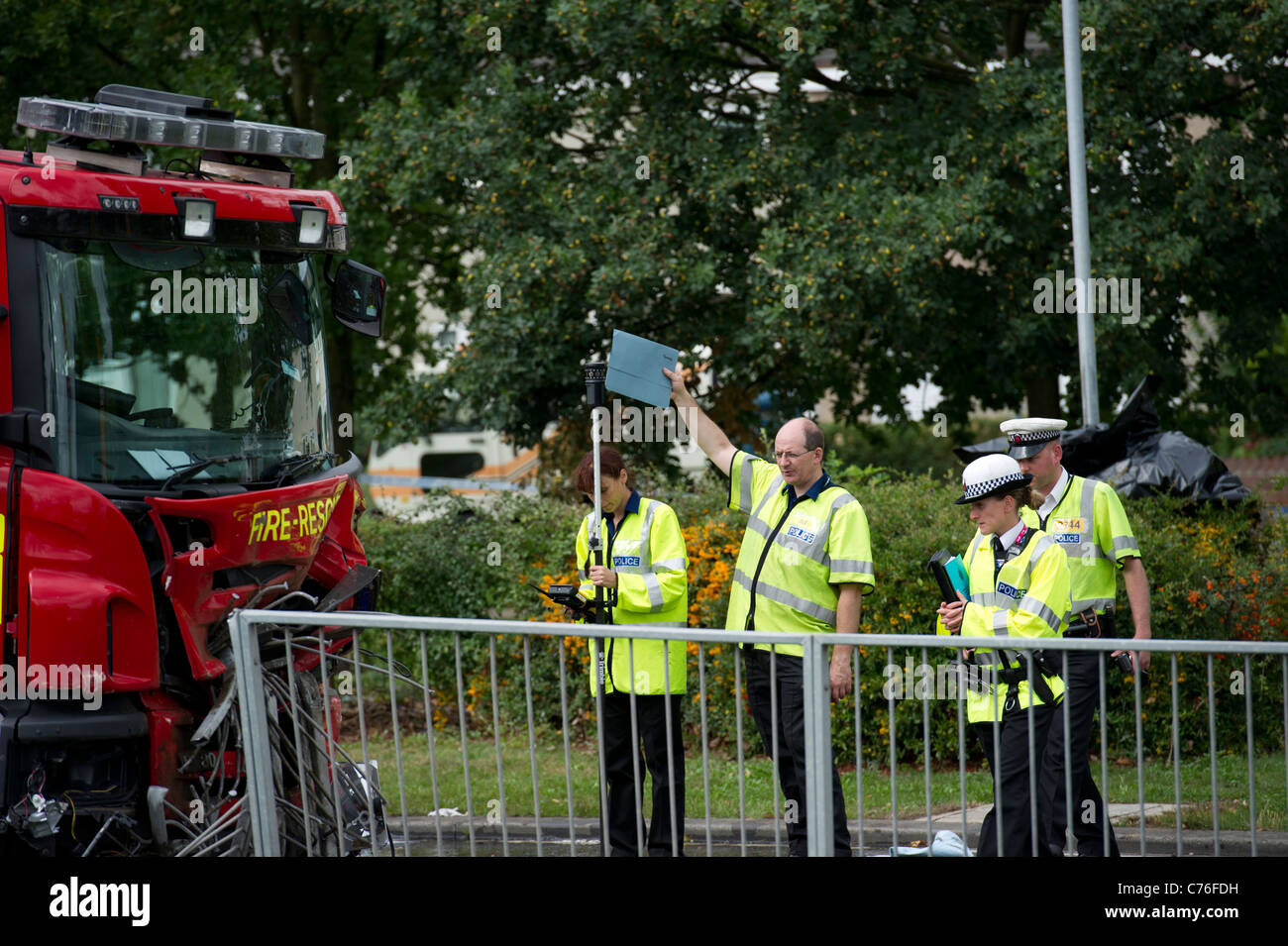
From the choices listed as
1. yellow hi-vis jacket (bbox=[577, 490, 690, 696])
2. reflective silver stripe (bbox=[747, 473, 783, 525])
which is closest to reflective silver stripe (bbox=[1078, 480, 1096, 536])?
reflective silver stripe (bbox=[747, 473, 783, 525])

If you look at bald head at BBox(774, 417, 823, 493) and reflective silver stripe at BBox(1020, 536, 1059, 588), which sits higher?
bald head at BBox(774, 417, 823, 493)

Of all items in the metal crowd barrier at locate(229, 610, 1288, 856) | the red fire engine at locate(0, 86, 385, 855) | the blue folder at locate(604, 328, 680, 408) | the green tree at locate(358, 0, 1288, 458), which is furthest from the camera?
the green tree at locate(358, 0, 1288, 458)

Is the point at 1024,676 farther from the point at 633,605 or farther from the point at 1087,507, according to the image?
the point at 633,605

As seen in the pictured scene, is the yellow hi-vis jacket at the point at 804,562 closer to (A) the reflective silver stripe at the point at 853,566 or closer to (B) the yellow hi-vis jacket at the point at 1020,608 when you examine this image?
(A) the reflective silver stripe at the point at 853,566

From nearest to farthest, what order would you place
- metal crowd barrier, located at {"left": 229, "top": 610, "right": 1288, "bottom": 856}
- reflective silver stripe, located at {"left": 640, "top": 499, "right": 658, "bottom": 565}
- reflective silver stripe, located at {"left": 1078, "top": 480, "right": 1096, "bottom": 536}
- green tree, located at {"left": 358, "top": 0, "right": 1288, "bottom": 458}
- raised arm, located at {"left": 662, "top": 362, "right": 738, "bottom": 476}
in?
metal crowd barrier, located at {"left": 229, "top": 610, "right": 1288, "bottom": 856} < reflective silver stripe, located at {"left": 1078, "top": 480, "right": 1096, "bottom": 536} < raised arm, located at {"left": 662, "top": 362, "right": 738, "bottom": 476} < reflective silver stripe, located at {"left": 640, "top": 499, "right": 658, "bottom": 565} < green tree, located at {"left": 358, "top": 0, "right": 1288, "bottom": 458}

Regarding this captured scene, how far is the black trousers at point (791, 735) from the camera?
18.1ft

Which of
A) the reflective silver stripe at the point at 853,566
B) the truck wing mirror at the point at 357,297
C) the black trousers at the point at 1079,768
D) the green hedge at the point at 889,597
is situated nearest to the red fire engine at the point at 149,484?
the truck wing mirror at the point at 357,297

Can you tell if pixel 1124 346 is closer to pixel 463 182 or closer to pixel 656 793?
pixel 463 182

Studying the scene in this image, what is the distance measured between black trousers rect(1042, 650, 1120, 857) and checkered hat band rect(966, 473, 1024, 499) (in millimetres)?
678

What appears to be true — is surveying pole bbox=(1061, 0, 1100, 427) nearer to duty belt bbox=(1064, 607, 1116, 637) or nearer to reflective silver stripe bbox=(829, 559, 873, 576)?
duty belt bbox=(1064, 607, 1116, 637)

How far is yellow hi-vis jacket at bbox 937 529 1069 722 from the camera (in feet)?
17.2

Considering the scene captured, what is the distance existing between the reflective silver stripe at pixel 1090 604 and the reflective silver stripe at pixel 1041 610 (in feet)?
2.71

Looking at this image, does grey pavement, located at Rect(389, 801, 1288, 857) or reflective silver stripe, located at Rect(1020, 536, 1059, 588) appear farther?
grey pavement, located at Rect(389, 801, 1288, 857)

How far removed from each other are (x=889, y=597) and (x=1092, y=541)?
8.69ft
